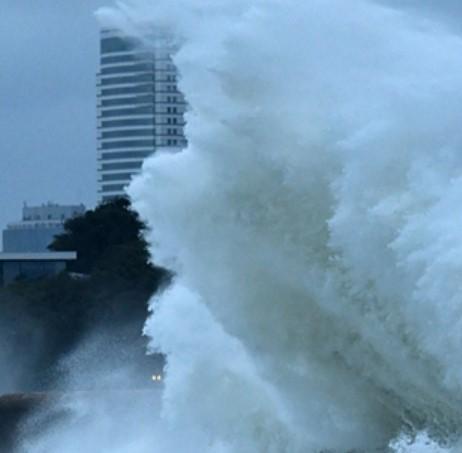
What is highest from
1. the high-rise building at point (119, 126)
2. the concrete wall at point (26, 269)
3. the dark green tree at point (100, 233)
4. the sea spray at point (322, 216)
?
the sea spray at point (322, 216)

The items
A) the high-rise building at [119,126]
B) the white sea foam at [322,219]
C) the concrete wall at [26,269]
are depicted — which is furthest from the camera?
the high-rise building at [119,126]

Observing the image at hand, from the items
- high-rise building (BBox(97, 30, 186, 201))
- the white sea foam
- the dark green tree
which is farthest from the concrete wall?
the white sea foam

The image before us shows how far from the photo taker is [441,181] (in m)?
30.5

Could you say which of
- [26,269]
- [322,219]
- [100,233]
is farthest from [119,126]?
[322,219]

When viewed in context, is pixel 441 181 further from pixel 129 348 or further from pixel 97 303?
pixel 97 303

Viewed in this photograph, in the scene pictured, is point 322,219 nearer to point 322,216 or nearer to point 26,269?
point 322,216

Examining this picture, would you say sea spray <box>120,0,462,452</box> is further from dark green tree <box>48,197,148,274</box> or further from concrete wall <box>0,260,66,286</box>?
concrete wall <box>0,260,66,286</box>

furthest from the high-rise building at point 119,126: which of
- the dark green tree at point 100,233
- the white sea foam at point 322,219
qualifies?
the white sea foam at point 322,219

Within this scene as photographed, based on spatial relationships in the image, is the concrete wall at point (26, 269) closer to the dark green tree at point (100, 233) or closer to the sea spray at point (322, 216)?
the dark green tree at point (100, 233)

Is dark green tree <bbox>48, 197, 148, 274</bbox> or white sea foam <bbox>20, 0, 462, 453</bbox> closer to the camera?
white sea foam <bbox>20, 0, 462, 453</bbox>

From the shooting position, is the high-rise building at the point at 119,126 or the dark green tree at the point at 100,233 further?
the high-rise building at the point at 119,126

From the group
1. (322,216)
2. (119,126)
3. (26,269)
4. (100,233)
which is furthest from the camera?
(119,126)

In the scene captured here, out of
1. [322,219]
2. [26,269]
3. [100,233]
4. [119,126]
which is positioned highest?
[322,219]

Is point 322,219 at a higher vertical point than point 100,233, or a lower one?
higher
